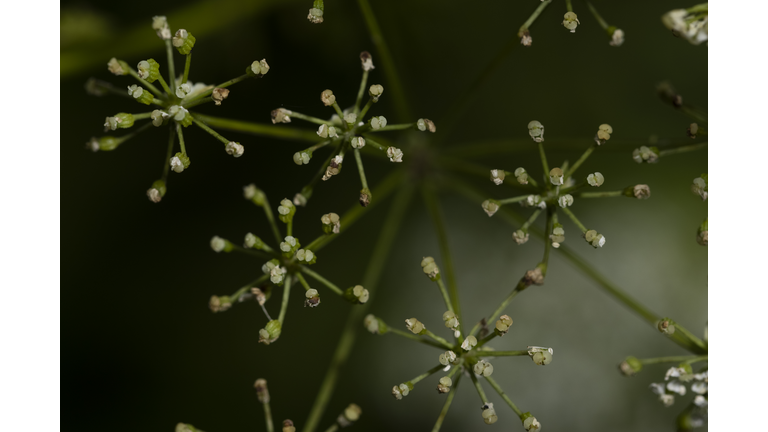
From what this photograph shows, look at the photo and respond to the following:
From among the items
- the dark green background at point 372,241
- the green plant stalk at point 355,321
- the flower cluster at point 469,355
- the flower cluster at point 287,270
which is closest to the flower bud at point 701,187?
the flower cluster at point 469,355

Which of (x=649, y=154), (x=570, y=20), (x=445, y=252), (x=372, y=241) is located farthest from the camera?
(x=372, y=241)

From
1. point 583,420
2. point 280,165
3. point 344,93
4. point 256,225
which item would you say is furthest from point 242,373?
point 583,420

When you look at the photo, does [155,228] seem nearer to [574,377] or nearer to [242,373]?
[242,373]

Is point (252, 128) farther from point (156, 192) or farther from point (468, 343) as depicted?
point (468, 343)

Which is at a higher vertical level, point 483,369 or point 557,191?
point 557,191

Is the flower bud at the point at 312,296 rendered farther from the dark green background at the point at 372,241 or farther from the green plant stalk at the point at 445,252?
the dark green background at the point at 372,241

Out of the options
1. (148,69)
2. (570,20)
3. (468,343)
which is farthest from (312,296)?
(570,20)

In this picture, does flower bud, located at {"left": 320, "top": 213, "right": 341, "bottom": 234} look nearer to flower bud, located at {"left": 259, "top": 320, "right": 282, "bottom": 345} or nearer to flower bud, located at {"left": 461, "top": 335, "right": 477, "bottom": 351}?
flower bud, located at {"left": 259, "top": 320, "right": 282, "bottom": 345}

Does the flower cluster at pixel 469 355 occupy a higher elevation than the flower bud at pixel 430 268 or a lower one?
lower
